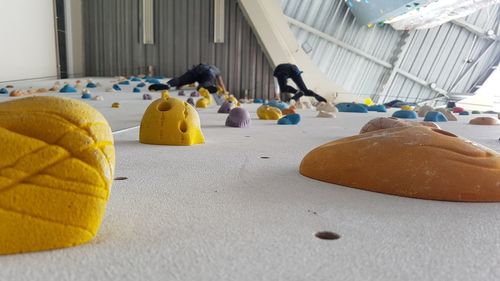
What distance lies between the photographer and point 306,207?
1.31 metres

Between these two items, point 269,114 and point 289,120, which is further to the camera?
point 269,114

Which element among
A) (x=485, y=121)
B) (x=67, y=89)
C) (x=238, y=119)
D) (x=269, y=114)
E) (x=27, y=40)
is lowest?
(x=67, y=89)

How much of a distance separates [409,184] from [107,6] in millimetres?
7793

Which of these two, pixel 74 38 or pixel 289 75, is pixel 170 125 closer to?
pixel 289 75

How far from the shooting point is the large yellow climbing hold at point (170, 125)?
2.44 metres

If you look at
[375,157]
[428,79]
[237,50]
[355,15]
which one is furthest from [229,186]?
[428,79]

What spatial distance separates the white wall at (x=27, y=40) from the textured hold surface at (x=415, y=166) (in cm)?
486

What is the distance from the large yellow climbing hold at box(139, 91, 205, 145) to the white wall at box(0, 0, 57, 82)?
11.8 feet

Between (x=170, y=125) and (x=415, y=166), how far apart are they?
53.7 inches

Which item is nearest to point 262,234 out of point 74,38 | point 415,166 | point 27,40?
point 415,166

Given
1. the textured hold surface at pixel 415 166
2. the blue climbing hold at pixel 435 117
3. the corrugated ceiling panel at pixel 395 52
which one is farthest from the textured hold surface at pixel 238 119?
the corrugated ceiling panel at pixel 395 52

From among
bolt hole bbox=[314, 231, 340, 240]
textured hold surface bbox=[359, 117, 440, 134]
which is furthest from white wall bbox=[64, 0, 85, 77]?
bolt hole bbox=[314, 231, 340, 240]

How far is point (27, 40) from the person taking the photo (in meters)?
5.88

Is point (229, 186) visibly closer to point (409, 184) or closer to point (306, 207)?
point (306, 207)
